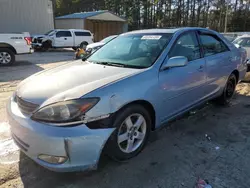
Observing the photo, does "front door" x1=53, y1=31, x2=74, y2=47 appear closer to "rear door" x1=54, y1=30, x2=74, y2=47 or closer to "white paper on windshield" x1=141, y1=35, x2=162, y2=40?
"rear door" x1=54, y1=30, x2=74, y2=47

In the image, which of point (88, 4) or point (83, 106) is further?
point (88, 4)

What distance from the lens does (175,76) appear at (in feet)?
10.5

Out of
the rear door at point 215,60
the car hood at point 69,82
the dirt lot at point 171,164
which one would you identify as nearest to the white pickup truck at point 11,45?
the dirt lot at point 171,164

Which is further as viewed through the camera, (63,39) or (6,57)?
(63,39)

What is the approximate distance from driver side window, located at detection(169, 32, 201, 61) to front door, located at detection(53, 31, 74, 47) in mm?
16706

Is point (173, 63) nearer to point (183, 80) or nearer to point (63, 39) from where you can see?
point (183, 80)

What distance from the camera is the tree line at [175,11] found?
41031 mm

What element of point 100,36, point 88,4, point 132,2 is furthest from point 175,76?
point 88,4

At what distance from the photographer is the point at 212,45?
424cm

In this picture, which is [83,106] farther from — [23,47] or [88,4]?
[88,4]

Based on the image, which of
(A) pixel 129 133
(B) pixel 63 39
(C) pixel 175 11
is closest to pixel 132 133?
(A) pixel 129 133

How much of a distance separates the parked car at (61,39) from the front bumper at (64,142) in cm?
1751

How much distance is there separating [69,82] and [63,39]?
17.5 meters

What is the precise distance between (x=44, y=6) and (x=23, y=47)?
43.3 feet
